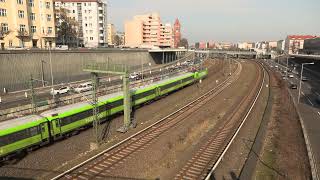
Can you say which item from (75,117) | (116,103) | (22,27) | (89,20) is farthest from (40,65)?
(89,20)

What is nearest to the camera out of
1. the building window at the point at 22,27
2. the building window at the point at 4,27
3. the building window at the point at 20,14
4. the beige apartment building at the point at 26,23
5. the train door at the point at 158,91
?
the train door at the point at 158,91

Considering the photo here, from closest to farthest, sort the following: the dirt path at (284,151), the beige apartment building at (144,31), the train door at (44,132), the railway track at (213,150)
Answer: the dirt path at (284,151)
the railway track at (213,150)
the train door at (44,132)
the beige apartment building at (144,31)

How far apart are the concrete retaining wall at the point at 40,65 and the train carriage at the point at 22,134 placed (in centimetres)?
2844

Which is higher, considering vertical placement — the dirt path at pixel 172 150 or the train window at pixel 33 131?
the train window at pixel 33 131

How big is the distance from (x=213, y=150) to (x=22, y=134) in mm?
17962

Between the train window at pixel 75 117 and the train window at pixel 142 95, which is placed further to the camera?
the train window at pixel 142 95

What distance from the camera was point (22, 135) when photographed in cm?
2355

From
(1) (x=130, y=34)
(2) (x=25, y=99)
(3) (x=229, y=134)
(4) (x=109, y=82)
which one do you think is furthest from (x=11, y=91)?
(1) (x=130, y=34)

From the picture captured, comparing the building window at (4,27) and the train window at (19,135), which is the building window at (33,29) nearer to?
the building window at (4,27)

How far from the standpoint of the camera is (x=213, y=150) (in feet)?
86.7

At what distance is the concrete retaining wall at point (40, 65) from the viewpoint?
49125 millimetres

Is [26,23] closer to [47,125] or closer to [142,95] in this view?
[142,95]

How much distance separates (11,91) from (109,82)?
68.7 feet

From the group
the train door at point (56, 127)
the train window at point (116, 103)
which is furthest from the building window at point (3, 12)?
the train door at point (56, 127)
